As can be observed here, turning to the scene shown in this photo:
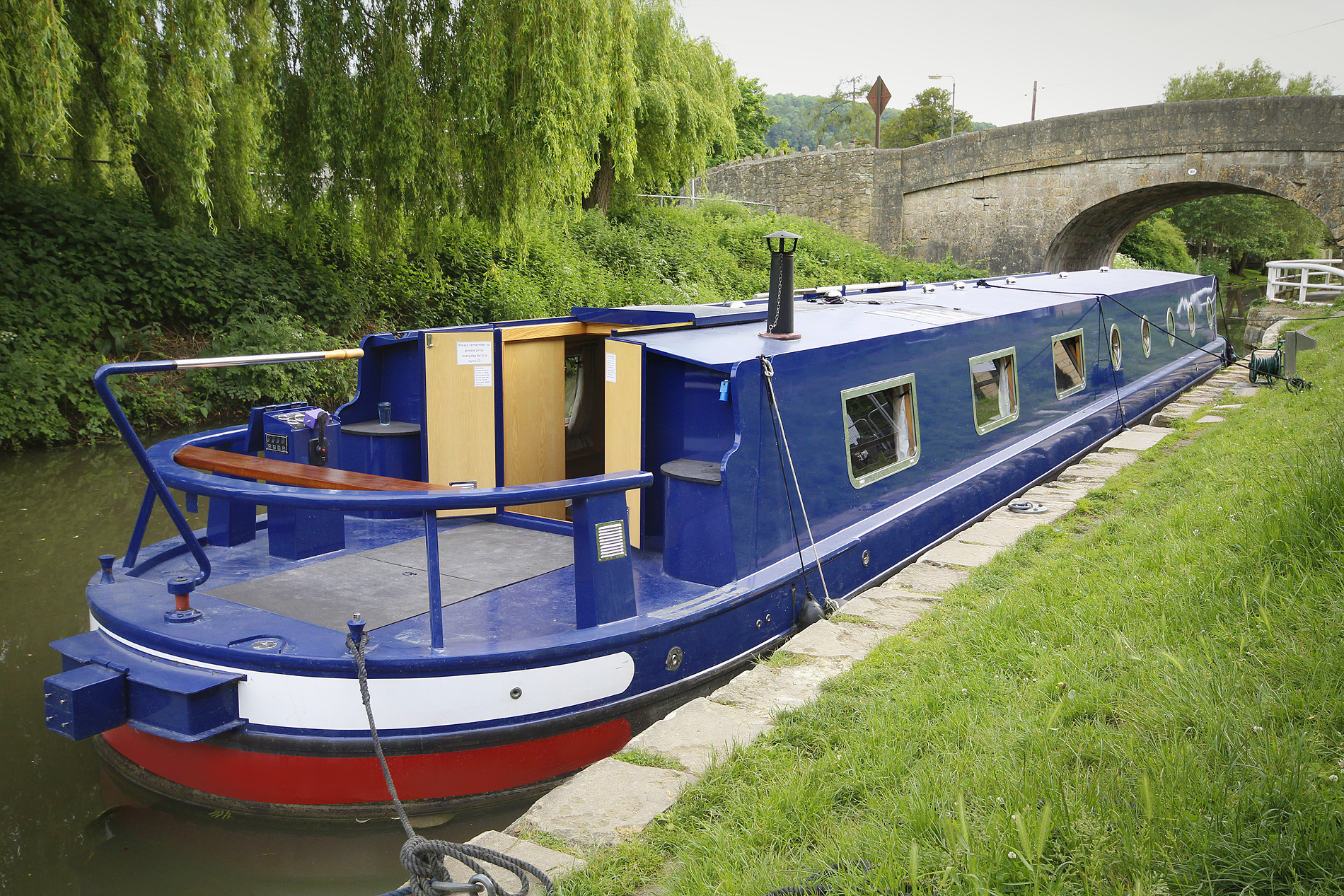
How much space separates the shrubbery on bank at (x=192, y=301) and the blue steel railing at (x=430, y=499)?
7687 millimetres

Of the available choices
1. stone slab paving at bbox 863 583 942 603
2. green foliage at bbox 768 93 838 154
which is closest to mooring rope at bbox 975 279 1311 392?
stone slab paving at bbox 863 583 942 603

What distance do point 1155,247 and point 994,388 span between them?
115ft

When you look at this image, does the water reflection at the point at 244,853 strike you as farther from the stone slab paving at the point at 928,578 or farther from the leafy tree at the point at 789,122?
the leafy tree at the point at 789,122

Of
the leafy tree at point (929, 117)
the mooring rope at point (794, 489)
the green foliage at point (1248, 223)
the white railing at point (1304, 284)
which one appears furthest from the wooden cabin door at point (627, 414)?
the leafy tree at point (929, 117)

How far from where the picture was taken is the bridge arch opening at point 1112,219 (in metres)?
22.5

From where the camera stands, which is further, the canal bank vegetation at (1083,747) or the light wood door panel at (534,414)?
the light wood door panel at (534,414)

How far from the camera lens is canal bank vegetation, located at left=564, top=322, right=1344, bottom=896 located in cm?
191

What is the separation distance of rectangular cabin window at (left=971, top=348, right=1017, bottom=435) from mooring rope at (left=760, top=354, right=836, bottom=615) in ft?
8.21

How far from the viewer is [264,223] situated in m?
12.8

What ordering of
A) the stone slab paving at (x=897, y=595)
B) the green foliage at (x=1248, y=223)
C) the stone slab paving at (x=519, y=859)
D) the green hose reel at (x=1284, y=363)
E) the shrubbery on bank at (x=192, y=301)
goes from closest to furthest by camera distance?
the stone slab paving at (x=519, y=859) → the stone slab paving at (x=897, y=595) → the green hose reel at (x=1284, y=363) → the shrubbery on bank at (x=192, y=301) → the green foliage at (x=1248, y=223)

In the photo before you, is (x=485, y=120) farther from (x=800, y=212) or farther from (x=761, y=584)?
(x=800, y=212)

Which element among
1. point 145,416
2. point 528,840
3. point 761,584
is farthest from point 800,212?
point 528,840

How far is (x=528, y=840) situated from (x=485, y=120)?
10.0 m

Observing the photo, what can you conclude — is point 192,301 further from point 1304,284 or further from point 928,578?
point 1304,284
